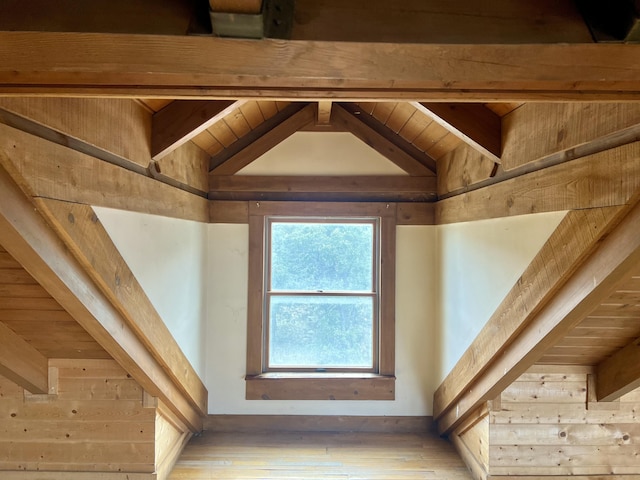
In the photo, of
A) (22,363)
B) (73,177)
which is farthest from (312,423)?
(73,177)

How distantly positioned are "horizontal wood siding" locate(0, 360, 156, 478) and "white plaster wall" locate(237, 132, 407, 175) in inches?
68.3

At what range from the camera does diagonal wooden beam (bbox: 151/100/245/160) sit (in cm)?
207

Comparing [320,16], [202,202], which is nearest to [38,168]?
[320,16]

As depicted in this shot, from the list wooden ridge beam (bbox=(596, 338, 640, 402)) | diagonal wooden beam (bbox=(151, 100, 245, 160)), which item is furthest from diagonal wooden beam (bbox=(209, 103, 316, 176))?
wooden ridge beam (bbox=(596, 338, 640, 402))

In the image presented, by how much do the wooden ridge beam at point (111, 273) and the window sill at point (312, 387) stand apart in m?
0.81

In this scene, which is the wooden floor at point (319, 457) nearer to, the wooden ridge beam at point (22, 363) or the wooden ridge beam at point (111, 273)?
the wooden ridge beam at point (111, 273)

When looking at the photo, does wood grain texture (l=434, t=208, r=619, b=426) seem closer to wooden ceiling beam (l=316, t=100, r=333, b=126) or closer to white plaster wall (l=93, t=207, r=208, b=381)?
wooden ceiling beam (l=316, t=100, r=333, b=126)

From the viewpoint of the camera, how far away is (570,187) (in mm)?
1583

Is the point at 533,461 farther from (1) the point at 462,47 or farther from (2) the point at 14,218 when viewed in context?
(2) the point at 14,218

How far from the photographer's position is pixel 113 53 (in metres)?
0.89

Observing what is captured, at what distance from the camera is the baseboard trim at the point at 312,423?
318 cm

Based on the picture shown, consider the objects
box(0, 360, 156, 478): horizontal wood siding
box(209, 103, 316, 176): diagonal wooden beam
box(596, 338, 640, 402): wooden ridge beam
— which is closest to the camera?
box(596, 338, 640, 402): wooden ridge beam

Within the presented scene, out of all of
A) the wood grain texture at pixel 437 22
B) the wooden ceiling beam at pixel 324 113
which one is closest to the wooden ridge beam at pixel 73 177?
the wood grain texture at pixel 437 22

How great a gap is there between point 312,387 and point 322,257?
102 cm
